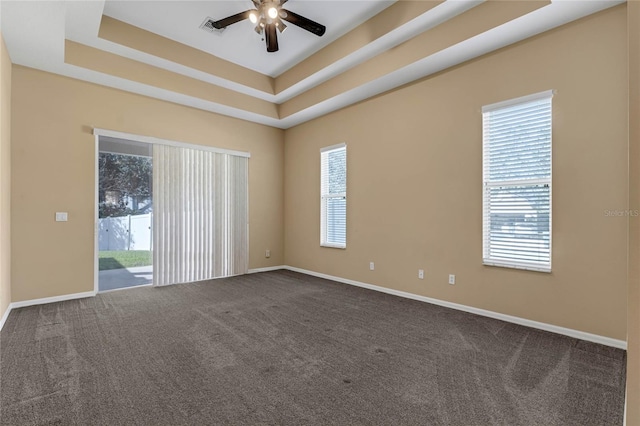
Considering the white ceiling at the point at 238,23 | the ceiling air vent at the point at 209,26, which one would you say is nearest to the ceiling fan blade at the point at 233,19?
the white ceiling at the point at 238,23

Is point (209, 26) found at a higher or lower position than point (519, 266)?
higher

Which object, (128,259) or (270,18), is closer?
(270,18)

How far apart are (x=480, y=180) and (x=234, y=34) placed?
3660 millimetres

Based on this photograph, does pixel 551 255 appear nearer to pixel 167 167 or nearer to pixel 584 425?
pixel 584 425

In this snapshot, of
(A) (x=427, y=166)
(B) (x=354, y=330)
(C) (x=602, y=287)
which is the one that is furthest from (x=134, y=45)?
(C) (x=602, y=287)

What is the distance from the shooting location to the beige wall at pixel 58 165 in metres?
3.80

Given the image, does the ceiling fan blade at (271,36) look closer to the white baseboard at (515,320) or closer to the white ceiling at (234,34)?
the white ceiling at (234,34)

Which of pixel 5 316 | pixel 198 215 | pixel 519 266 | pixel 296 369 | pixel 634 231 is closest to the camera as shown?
pixel 634 231

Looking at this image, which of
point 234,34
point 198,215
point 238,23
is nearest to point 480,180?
point 238,23

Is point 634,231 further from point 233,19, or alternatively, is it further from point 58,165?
point 58,165

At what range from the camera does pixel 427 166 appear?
4039 millimetres

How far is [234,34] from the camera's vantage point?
158 inches

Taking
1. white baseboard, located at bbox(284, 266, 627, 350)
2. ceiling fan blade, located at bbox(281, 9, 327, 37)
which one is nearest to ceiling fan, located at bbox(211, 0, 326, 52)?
ceiling fan blade, located at bbox(281, 9, 327, 37)

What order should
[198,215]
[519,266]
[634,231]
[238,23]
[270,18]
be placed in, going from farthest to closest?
[198,215] → [238,23] → [519,266] → [270,18] → [634,231]
